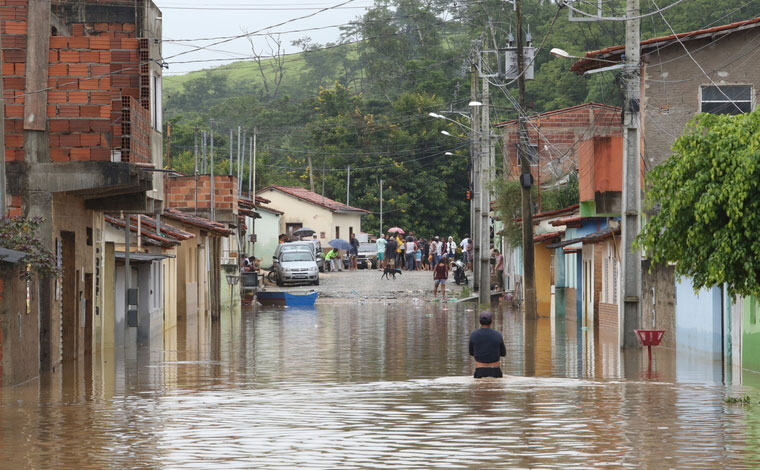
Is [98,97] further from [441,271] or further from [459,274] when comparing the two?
[459,274]

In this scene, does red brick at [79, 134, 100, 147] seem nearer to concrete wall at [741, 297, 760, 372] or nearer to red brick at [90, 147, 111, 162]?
red brick at [90, 147, 111, 162]

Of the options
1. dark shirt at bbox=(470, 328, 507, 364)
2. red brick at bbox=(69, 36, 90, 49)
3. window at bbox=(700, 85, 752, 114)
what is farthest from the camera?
window at bbox=(700, 85, 752, 114)

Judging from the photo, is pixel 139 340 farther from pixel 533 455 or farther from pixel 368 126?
pixel 368 126

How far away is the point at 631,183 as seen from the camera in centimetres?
2898

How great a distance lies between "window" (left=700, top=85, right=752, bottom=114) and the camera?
36500 millimetres

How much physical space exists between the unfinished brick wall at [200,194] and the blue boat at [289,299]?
469cm

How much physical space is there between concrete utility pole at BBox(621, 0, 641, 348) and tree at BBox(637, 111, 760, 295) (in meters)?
8.35

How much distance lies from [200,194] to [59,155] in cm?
3250

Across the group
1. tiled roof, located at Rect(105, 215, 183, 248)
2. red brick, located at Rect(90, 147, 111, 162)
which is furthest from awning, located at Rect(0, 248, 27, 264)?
tiled roof, located at Rect(105, 215, 183, 248)

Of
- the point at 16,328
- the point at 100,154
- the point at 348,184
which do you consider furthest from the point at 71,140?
the point at 348,184

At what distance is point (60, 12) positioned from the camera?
28141mm

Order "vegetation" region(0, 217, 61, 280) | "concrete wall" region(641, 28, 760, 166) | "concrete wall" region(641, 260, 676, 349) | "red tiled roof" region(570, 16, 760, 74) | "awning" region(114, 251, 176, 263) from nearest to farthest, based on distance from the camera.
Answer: "vegetation" region(0, 217, 61, 280), "concrete wall" region(641, 260, 676, 349), "awning" region(114, 251, 176, 263), "red tiled roof" region(570, 16, 760, 74), "concrete wall" region(641, 28, 760, 166)

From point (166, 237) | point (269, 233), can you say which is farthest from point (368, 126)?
point (166, 237)

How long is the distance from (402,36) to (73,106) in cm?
9352
